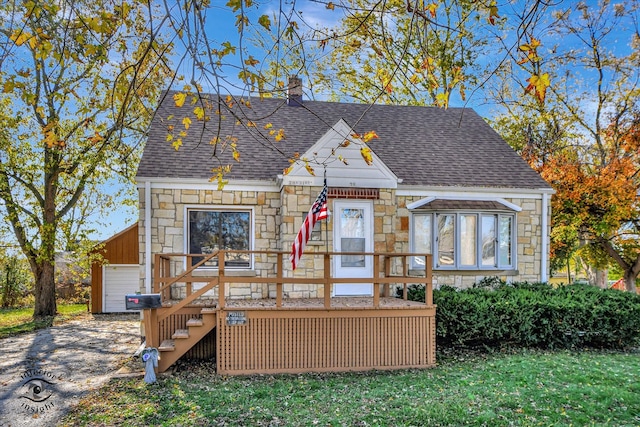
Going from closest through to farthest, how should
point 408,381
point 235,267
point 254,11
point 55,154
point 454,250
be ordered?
1. point 254,11
2. point 408,381
3. point 235,267
4. point 454,250
5. point 55,154

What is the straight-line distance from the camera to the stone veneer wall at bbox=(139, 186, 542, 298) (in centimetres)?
948

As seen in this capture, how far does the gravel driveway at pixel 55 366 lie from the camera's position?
234 inches

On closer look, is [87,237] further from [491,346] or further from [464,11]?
[464,11]

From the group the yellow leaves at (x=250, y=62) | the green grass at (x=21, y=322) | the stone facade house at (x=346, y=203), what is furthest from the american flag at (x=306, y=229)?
the green grass at (x=21, y=322)

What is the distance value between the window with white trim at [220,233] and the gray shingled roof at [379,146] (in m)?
0.83

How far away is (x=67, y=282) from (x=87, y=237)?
8.41m

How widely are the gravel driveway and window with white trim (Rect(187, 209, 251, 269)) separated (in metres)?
2.63

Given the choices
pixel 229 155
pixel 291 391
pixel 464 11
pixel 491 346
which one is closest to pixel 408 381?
pixel 291 391

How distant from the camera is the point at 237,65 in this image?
4.27m

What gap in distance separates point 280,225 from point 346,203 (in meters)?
1.51

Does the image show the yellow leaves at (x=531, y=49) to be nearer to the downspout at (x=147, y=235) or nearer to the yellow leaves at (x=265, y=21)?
the yellow leaves at (x=265, y=21)

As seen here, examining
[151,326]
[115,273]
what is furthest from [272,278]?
[115,273]

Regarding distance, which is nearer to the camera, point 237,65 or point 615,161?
point 237,65

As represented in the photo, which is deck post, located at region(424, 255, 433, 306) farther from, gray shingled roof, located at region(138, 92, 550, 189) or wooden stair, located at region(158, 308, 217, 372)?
wooden stair, located at region(158, 308, 217, 372)
